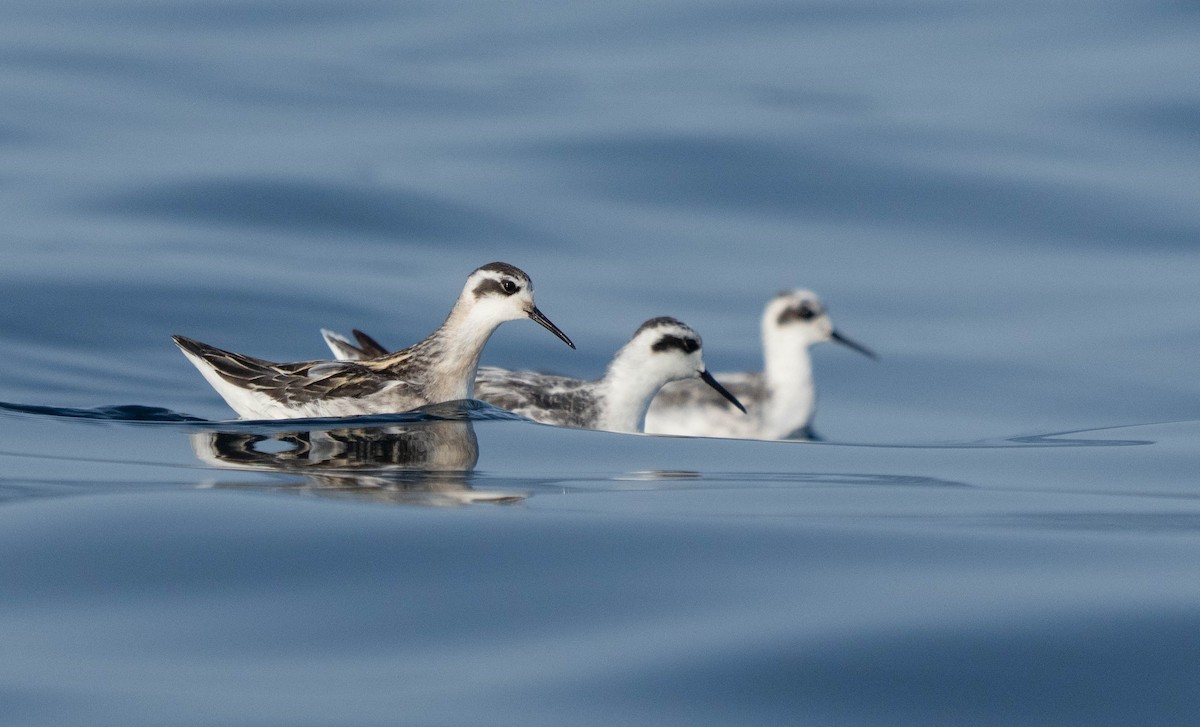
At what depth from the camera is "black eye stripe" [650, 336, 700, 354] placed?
1084cm

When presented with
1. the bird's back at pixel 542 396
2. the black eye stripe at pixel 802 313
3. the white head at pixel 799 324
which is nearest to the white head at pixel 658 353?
the bird's back at pixel 542 396

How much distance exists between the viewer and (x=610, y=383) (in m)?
10.8

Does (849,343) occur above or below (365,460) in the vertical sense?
above

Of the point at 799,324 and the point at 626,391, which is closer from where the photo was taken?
the point at 626,391

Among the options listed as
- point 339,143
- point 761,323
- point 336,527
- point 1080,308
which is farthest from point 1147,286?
point 336,527

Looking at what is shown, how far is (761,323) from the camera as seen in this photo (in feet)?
48.9

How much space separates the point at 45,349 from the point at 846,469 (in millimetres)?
6907

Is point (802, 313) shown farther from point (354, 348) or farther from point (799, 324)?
point (354, 348)

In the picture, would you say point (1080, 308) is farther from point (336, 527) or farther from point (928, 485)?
point (336, 527)

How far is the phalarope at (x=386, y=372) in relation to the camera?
8820 mm

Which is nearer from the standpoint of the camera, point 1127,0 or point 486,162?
point 486,162

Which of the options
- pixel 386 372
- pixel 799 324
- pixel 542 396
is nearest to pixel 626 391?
pixel 542 396

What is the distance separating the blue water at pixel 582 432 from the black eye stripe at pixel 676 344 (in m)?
1.84

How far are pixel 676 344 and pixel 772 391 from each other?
2587 millimetres
